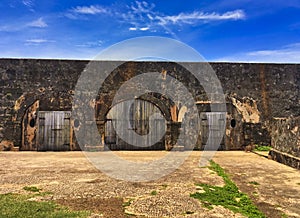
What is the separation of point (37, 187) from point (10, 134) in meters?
6.29

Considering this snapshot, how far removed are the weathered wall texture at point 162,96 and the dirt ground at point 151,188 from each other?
3417 mm

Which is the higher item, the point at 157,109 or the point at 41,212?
the point at 157,109

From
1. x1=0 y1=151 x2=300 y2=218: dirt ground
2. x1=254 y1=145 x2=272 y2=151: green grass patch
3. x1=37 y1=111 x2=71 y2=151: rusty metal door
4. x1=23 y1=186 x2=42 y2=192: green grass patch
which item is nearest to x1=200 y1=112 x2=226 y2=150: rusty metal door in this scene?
x1=254 y1=145 x2=272 y2=151: green grass patch

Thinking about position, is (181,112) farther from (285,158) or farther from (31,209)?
(31,209)

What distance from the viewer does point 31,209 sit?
11.5 ft

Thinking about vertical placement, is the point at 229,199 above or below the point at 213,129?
below

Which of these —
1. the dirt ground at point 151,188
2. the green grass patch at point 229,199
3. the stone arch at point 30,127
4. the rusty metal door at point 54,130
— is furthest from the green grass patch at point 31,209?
the stone arch at point 30,127

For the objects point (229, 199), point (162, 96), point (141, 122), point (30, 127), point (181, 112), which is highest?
point (162, 96)

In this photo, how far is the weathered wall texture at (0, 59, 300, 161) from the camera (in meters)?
10.3

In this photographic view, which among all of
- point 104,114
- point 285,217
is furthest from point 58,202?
point 104,114

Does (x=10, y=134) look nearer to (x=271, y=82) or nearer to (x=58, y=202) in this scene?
(x=58, y=202)

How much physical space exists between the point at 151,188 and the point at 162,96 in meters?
6.25

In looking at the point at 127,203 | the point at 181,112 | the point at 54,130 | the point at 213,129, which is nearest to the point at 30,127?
the point at 54,130

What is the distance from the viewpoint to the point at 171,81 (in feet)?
35.4
